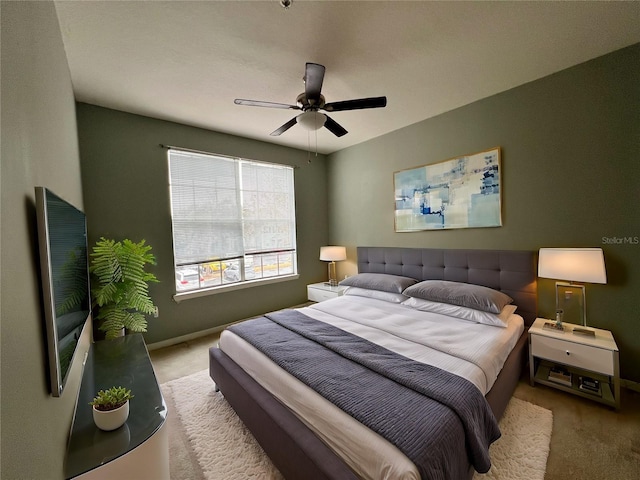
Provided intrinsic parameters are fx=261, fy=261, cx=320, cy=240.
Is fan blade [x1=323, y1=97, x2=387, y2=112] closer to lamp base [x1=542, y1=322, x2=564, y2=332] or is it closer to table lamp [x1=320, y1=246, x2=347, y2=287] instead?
lamp base [x1=542, y1=322, x2=564, y2=332]

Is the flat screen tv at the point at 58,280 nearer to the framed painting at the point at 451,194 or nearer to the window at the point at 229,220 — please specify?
the window at the point at 229,220

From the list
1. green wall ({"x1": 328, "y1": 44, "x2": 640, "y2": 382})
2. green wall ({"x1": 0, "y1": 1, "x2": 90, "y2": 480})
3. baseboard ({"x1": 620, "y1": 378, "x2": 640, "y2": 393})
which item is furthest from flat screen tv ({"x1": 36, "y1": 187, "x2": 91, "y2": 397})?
baseboard ({"x1": 620, "y1": 378, "x2": 640, "y2": 393})

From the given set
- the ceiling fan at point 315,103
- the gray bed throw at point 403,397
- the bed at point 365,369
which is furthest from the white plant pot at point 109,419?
the ceiling fan at point 315,103

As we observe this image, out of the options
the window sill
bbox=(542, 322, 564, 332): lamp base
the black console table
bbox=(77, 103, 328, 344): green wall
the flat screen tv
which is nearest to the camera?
the flat screen tv

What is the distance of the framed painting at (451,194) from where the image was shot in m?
2.82

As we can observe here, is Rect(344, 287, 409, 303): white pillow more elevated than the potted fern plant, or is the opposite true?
the potted fern plant

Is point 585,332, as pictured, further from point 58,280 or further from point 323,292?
point 58,280

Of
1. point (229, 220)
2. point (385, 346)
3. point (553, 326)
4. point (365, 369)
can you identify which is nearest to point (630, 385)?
point (553, 326)

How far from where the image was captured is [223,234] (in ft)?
12.0

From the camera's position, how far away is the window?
3.33m

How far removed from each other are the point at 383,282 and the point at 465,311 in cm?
95

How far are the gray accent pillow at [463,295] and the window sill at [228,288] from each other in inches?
81.2

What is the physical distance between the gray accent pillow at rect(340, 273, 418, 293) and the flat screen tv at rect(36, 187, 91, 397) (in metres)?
2.71

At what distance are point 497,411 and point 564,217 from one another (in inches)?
72.1
